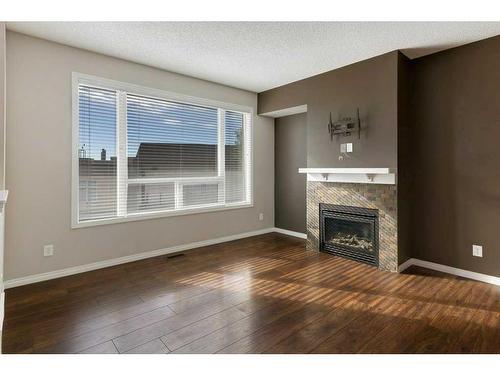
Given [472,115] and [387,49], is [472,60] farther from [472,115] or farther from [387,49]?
[387,49]

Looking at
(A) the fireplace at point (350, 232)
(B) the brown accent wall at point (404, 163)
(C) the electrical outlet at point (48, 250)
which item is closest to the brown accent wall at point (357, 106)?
(B) the brown accent wall at point (404, 163)

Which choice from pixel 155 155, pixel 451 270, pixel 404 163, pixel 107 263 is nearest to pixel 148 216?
pixel 107 263

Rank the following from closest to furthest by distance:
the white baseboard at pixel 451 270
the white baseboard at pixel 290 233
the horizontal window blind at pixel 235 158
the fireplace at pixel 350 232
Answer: the white baseboard at pixel 451 270
the fireplace at pixel 350 232
the horizontal window blind at pixel 235 158
the white baseboard at pixel 290 233

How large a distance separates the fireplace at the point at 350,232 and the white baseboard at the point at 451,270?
425 millimetres

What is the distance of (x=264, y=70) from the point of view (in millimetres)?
3924

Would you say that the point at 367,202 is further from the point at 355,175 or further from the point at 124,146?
the point at 124,146

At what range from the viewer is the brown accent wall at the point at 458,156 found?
2.97 metres

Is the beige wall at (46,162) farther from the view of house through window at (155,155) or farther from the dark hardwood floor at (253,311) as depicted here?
the dark hardwood floor at (253,311)

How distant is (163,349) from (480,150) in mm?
3592

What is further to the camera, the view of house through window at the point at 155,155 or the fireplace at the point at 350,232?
the fireplace at the point at 350,232

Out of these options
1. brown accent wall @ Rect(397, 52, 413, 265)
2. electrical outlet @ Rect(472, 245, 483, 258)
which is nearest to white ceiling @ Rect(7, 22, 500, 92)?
brown accent wall @ Rect(397, 52, 413, 265)

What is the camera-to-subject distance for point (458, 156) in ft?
10.5

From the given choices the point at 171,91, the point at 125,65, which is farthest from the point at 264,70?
the point at 125,65

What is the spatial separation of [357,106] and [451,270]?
88.7 inches
